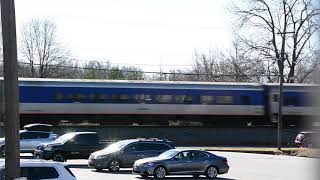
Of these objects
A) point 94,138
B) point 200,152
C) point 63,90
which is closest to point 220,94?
point 63,90

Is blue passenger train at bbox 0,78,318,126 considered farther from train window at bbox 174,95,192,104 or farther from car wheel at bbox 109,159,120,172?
car wheel at bbox 109,159,120,172

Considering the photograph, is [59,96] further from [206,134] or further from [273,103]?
[273,103]

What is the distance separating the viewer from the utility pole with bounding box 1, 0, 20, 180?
311 inches

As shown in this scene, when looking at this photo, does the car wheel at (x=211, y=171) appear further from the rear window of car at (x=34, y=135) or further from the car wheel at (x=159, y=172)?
the rear window of car at (x=34, y=135)

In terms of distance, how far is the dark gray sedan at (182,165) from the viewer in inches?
886

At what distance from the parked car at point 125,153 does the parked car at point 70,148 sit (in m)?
1.99

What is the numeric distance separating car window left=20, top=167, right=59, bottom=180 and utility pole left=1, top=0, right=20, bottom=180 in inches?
164

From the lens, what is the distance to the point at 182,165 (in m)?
22.7

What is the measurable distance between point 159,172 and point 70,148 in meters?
6.32

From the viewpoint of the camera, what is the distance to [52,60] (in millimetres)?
90188

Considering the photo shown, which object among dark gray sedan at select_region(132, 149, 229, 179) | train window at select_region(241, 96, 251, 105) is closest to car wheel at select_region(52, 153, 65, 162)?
dark gray sedan at select_region(132, 149, 229, 179)

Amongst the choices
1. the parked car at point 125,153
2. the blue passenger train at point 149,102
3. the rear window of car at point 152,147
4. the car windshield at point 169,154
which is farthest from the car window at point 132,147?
the blue passenger train at point 149,102

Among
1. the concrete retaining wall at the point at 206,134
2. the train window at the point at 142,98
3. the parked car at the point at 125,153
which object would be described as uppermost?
the train window at the point at 142,98

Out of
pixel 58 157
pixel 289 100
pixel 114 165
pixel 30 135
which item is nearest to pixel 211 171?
pixel 114 165
